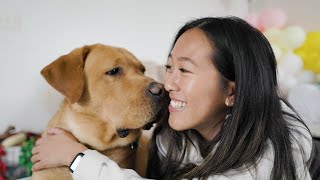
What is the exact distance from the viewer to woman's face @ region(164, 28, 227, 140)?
100cm

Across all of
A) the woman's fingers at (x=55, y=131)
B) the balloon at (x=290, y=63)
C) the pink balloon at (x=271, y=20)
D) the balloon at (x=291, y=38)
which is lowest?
the balloon at (x=290, y=63)

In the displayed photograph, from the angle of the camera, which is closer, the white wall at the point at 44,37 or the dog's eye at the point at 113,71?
the dog's eye at the point at 113,71

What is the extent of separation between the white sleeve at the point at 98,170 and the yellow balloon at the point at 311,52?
217 centimetres

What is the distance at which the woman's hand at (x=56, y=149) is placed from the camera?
1.08 m

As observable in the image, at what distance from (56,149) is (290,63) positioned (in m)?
2.09

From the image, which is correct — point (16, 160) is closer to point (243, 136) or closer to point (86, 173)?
point (86, 173)

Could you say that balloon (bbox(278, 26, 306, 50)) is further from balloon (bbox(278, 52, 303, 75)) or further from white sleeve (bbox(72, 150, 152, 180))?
white sleeve (bbox(72, 150, 152, 180))

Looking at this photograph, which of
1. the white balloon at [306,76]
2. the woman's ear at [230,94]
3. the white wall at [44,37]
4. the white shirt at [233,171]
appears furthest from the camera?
the white balloon at [306,76]

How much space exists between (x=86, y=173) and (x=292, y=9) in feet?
10.1

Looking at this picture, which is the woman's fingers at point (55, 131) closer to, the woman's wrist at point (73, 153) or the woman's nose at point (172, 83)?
the woman's wrist at point (73, 153)

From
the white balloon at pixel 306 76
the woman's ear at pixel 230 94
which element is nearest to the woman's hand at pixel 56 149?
the woman's ear at pixel 230 94

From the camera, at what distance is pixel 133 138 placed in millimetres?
1249

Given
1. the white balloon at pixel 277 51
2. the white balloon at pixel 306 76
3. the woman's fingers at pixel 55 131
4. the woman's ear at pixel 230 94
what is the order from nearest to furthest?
the woman's ear at pixel 230 94 → the woman's fingers at pixel 55 131 → the white balloon at pixel 277 51 → the white balloon at pixel 306 76

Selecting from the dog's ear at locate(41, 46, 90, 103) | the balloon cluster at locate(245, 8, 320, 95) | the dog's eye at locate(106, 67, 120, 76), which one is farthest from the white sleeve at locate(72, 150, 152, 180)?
the balloon cluster at locate(245, 8, 320, 95)
